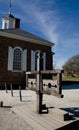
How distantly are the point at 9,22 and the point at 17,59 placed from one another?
964 centimetres

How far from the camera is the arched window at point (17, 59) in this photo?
17656 millimetres

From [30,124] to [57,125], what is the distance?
0.86m

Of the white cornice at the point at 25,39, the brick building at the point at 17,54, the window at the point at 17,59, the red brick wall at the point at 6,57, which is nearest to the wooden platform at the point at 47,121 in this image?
the red brick wall at the point at 6,57

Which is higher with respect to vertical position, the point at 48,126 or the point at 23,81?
the point at 23,81

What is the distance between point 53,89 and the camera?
5.83m

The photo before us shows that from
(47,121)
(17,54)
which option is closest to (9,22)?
(17,54)

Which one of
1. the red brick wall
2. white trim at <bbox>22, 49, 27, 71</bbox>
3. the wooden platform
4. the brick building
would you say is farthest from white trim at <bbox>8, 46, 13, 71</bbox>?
the wooden platform

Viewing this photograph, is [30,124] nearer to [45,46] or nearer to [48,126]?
[48,126]

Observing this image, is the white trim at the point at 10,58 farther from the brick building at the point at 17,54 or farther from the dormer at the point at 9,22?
Answer: the dormer at the point at 9,22

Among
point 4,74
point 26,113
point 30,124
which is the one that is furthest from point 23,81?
point 30,124

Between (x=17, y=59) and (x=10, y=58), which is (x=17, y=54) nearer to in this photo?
(x=17, y=59)

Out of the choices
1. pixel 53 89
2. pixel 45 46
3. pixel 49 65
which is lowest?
pixel 53 89

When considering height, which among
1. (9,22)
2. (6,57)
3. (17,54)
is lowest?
(6,57)

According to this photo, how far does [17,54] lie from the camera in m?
17.9
